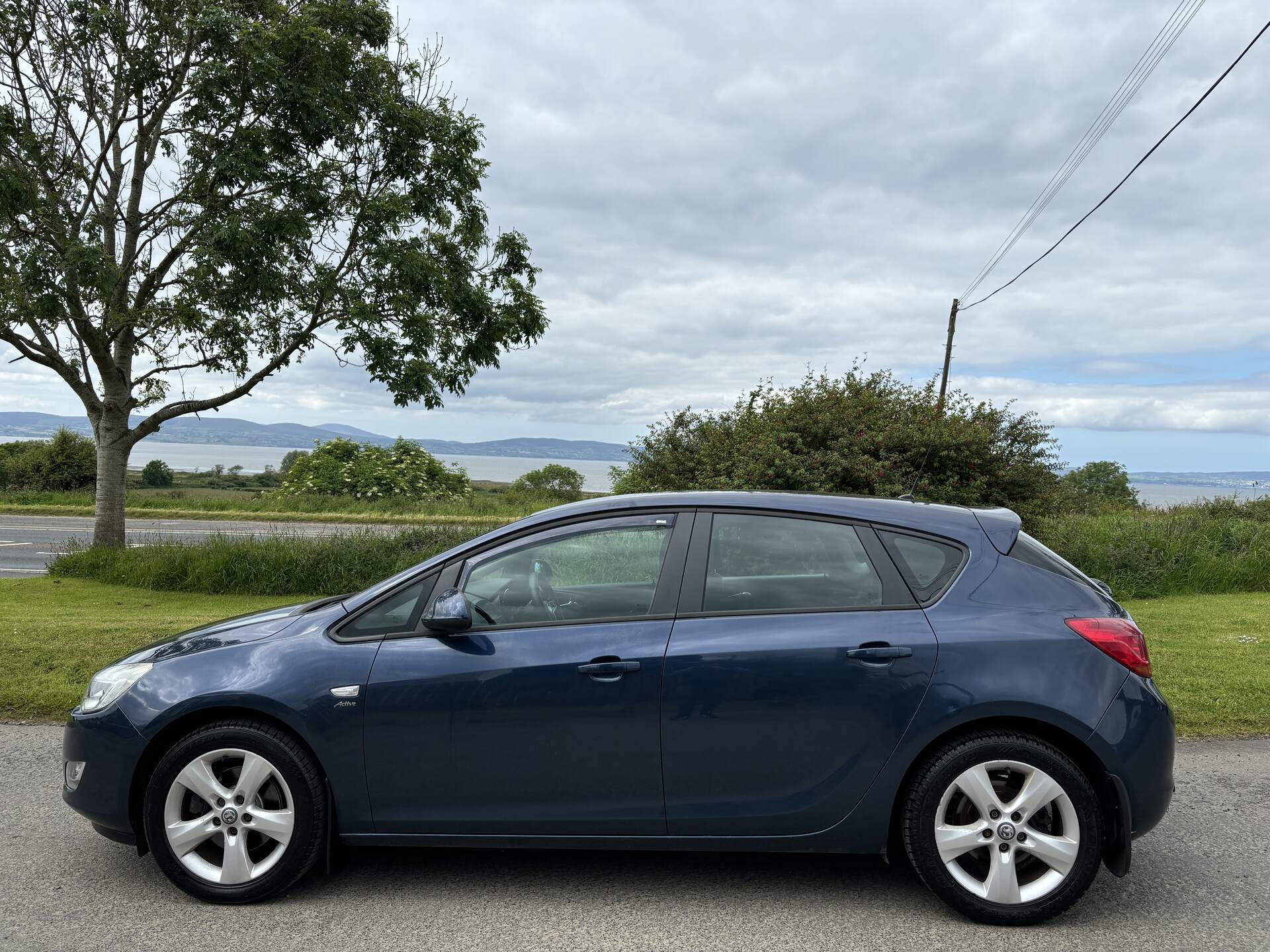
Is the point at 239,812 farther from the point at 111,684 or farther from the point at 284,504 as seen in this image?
the point at 284,504

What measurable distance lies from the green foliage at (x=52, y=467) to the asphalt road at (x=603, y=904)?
30.6 m

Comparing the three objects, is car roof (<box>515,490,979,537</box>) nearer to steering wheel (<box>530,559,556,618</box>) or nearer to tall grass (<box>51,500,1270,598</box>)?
steering wheel (<box>530,559,556,618</box>)

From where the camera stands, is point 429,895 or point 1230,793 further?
point 1230,793

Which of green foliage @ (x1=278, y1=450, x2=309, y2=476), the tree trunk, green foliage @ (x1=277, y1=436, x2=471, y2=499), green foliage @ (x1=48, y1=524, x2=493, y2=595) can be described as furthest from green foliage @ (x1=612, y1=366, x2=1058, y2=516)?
green foliage @ (x1=278, y1=450, x2=309, y2=476)

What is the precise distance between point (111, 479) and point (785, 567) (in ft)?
42.8

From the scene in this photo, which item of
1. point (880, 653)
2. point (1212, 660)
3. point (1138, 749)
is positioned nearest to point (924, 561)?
point (880, 653)

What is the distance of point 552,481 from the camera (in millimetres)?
31719

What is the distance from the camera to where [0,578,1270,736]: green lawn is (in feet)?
20.9

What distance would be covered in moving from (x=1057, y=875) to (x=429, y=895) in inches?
93.9

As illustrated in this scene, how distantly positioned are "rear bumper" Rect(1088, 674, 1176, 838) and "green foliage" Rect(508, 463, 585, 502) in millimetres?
26026

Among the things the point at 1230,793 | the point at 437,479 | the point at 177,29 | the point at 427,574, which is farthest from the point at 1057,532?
the point at 437,479

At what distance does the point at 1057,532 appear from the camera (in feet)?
41.7

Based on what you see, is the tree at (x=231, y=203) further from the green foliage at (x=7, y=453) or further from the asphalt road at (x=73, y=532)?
the green foliage at (x=7, y=453)

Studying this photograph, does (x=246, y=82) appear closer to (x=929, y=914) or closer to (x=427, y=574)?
(x=427, y=574)
